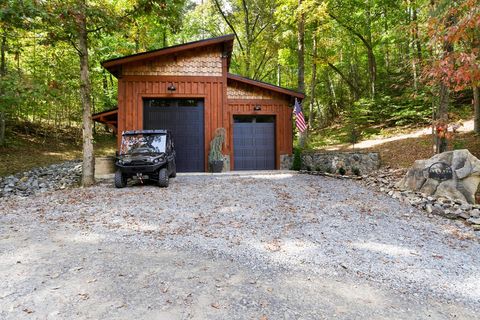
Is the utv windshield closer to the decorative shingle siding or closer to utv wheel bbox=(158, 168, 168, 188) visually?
utv wheel bbox=(158, 168, 168, 188)

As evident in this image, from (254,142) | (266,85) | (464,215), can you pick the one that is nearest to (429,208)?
(464,215)

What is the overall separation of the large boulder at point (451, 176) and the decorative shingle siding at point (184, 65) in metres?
8.46

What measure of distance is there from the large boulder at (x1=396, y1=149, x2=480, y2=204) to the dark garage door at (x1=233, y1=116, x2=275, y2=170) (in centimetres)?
686

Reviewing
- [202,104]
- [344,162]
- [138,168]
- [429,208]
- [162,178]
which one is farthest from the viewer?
[202,104]

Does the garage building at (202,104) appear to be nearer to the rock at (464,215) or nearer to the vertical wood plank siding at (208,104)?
the vertical wood plank siding at (208,104)

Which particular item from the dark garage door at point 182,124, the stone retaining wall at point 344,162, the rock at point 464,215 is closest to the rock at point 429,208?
the rock at point 464,215

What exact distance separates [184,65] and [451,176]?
9846 millimetres

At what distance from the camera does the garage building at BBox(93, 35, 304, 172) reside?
11500 mm

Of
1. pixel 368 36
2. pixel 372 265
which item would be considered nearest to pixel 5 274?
pixel 372 265

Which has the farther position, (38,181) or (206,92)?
(206,92)

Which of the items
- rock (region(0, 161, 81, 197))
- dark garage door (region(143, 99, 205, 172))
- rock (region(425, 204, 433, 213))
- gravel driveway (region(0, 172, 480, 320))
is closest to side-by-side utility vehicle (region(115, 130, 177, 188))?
gravel driveway (region(0, 172, 480, 320))

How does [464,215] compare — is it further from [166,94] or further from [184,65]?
[184,65]

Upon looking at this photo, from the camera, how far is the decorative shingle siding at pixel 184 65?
11.6 meters

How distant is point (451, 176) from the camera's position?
20.2 ft
